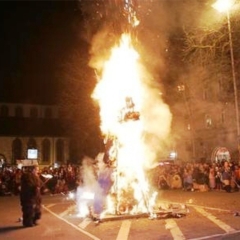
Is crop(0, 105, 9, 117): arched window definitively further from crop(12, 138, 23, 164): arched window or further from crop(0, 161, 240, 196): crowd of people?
crop(0, 161, 240, 196): crowd of people

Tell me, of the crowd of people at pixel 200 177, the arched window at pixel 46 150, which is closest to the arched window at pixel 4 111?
the arched window at pixel 46 150

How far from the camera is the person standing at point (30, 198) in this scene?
38.5ft

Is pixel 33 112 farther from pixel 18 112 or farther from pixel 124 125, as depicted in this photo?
pixel 124 125

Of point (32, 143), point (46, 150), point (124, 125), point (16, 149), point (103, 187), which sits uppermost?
point (32, 143)

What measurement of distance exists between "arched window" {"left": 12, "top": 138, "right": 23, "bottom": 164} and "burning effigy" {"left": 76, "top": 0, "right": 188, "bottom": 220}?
3968cm

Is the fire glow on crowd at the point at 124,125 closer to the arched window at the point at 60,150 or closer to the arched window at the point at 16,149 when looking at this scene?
the arched window at the point at 16,149

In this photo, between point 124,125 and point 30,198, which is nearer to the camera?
point 30,198

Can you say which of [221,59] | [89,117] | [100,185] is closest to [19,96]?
[89,117]

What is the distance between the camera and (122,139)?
14.1 m

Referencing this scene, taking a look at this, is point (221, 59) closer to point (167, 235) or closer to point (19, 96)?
point (167, 235)

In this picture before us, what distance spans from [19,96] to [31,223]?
48.0 metres

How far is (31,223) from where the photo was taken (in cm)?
1172

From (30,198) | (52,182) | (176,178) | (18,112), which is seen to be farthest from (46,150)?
(30,198)

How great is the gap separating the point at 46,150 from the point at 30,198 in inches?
1711
